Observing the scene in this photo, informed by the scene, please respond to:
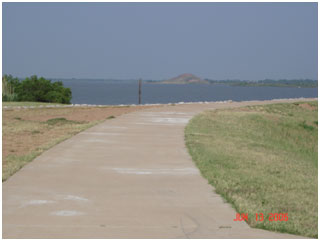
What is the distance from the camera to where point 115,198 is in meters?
8.15

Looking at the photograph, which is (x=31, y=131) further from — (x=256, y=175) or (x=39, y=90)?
(x=39, y=90)

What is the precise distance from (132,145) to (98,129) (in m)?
3.95

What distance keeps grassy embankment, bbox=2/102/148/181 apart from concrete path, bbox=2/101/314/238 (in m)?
0.47

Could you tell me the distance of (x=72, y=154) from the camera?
1215cm

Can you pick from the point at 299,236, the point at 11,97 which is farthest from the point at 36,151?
the point at 11,97

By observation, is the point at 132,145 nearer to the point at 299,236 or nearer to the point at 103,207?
the point at 103,207

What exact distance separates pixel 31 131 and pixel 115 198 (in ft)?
39.7

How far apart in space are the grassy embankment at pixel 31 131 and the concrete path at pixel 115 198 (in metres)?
0.47

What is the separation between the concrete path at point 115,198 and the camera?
6.53 meters

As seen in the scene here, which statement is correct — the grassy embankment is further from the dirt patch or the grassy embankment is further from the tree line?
the tree line

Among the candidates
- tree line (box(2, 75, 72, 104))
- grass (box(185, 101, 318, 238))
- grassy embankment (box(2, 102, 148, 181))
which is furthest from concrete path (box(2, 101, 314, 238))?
tree line (box(2, 75, 72, 104))

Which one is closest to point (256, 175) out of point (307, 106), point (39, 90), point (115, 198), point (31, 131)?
point (115, 198)

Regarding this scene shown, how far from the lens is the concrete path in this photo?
21.4 ft

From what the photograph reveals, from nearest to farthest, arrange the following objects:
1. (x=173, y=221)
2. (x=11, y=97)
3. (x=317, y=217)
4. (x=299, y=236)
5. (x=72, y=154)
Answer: (x=299, y=236), (x=173, y=221), (x=317, y=217), (x=72, y=154), (x=11, y=97)
